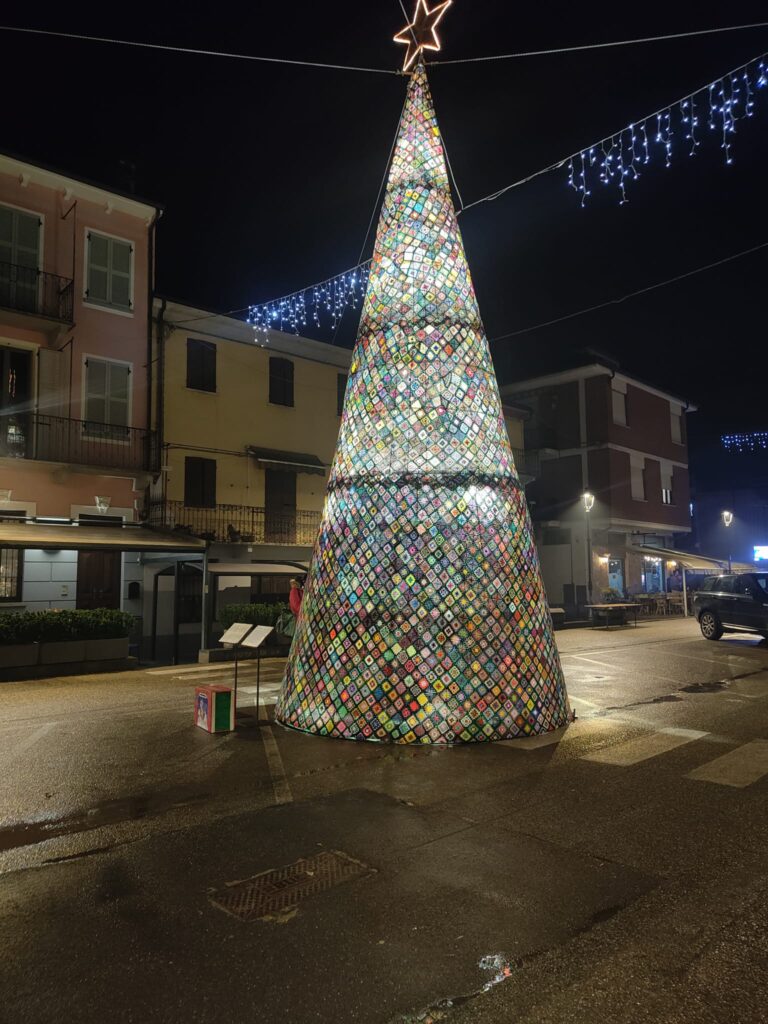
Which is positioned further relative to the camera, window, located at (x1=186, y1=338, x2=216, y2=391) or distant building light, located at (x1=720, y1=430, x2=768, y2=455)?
distant building light, located at (x1=720, y1=430, x2=768, y2=455)

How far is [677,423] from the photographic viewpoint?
3891cm

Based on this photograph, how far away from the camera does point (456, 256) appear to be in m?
7.94

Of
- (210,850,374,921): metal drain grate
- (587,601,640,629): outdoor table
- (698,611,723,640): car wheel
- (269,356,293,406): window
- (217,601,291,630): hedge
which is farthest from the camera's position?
(587,601,640,629): outdoor table

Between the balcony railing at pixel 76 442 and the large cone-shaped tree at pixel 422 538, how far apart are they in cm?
1203

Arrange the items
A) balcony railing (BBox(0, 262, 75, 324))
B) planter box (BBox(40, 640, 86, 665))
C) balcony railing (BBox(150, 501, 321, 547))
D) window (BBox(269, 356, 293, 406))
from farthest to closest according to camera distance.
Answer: window (BBox(269, 356, 293, 406))
balcony railing (BBox(150, 501, 321, 547))
balcony railing (BBox(0, 262, 75, 324))
planter box (BBox(40, 640, 86, 665))

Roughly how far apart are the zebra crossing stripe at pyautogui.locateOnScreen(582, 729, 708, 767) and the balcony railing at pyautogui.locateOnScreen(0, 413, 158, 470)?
1465cm

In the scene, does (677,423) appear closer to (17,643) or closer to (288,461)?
(288,461)

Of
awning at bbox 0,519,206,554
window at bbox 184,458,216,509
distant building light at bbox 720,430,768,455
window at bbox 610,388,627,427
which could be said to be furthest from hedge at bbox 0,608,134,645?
distant building light at bbox 720,430,768,455

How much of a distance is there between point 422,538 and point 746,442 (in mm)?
56504

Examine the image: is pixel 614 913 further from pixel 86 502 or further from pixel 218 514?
pixel 218 514

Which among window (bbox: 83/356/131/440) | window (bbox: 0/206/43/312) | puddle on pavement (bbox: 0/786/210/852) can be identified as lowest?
puddle on pavement (bbox: 0/786/210/852)

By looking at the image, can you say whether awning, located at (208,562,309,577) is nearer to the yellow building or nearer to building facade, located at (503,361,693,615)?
the yellow building

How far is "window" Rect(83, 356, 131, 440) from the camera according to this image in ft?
60.2

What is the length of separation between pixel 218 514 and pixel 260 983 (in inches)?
762
